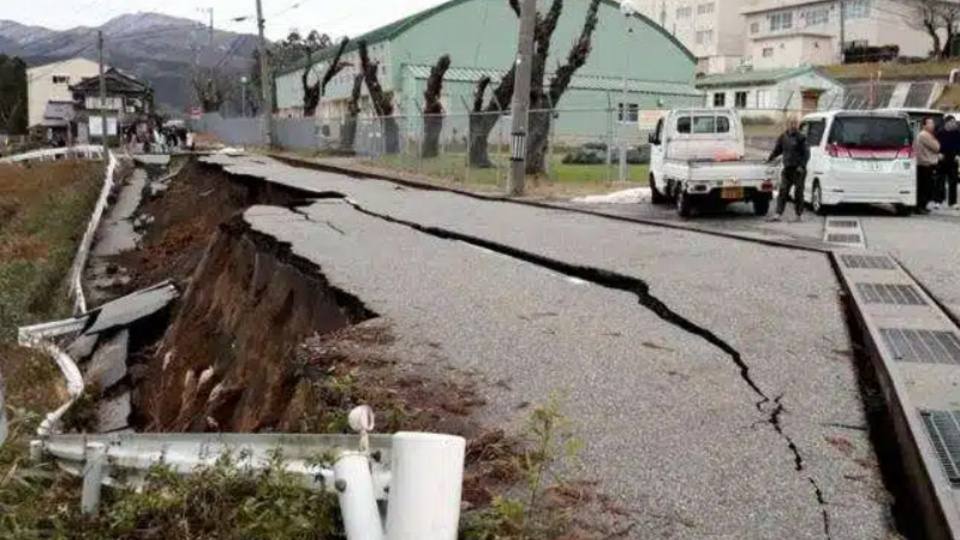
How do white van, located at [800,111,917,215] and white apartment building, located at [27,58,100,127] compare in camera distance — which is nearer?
white van, located at [800,111,917,215]

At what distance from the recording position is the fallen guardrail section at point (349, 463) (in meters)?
3.20

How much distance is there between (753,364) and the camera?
5973 millimetres

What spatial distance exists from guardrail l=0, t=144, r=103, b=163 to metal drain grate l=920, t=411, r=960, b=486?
161 feet

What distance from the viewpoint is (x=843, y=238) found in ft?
42.6

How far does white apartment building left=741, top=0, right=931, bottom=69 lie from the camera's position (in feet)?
229

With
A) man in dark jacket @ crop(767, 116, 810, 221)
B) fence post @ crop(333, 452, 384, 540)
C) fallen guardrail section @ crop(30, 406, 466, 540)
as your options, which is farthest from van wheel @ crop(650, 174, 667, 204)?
fence post @ crop(333, 452, 384, 540)

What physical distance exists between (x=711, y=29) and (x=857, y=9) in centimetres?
1397

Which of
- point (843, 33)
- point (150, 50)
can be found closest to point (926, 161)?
point (843, 33)

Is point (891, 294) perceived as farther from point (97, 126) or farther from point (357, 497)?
point (97, 126)

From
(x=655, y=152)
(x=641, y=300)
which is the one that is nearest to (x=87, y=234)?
(x=655, y=152)

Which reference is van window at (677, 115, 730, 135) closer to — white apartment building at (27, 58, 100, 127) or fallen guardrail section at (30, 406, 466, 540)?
fallen guardrail section at (30, 406, 466, 540)

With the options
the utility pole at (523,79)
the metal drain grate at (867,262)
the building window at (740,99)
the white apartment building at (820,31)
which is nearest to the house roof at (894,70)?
the building window at (740,99)

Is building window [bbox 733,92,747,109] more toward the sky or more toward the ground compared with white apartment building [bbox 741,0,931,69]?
more toward the ground

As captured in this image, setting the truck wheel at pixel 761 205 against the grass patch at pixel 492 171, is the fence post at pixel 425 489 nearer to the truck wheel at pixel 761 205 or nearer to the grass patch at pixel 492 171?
the truck wheel at pixel 761 205
